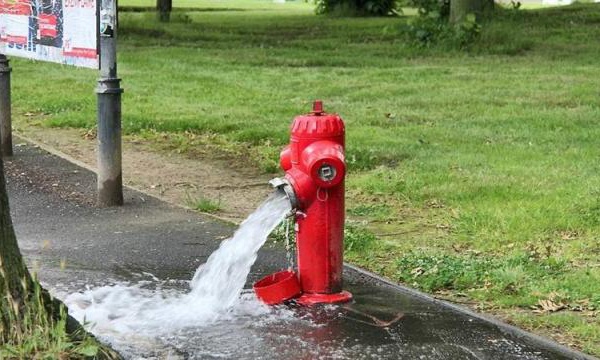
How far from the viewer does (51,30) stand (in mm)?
7867

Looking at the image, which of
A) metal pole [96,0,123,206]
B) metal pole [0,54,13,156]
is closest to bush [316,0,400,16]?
metal pole [0,54,13,156]

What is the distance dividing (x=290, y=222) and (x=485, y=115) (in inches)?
222

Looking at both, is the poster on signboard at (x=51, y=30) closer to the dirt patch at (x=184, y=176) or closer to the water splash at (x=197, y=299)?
the dirt patch at (x=184, y=176)

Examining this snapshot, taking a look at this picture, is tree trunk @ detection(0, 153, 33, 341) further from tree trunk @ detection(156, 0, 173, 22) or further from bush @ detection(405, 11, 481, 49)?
tree trunk @ detection(156, 0, 173, 22)

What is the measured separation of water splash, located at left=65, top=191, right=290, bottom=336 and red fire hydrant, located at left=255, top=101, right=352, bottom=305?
13 centimetres

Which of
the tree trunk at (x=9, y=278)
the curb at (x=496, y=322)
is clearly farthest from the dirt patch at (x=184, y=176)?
the tree trunk at (x=9, y=278)

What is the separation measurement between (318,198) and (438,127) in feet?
19.9

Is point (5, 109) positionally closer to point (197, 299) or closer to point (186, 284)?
point (186, 284)

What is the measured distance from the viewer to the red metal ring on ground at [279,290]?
536cm

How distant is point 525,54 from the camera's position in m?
19.1

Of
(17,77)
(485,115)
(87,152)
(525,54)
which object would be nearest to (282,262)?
(87,152)

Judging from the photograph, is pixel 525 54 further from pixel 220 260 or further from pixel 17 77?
pixel 220 260

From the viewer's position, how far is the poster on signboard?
722 cm

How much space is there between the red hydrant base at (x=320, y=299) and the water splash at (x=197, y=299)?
16 centimetres
